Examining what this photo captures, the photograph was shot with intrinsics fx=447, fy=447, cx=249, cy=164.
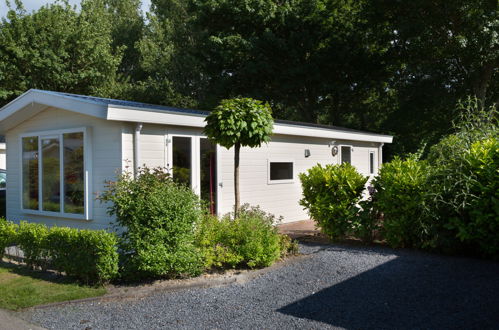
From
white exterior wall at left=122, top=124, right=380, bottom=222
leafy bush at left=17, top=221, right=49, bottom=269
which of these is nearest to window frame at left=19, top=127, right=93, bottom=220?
white exterior wall at left=122, top=124, right=380, bottom=222

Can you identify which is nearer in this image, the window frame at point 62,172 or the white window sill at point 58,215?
the window frame at point 62,172

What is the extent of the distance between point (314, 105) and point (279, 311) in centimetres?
1869

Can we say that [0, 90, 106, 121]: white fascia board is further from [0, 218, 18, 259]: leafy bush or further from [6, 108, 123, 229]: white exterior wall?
[0, 218, 18, 259]: leafy bush

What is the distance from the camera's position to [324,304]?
4.84 metres

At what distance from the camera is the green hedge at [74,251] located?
5.52 metres

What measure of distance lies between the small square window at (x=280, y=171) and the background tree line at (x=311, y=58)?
939 centimetres

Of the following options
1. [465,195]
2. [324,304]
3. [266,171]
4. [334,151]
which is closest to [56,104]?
[266,171]

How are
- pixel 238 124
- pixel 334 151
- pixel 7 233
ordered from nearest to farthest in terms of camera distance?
pixel 7 233
pixel 238 124
pixel 334 151

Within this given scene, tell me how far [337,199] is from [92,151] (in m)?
4.44

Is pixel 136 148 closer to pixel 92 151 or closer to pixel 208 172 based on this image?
pixel 92 151

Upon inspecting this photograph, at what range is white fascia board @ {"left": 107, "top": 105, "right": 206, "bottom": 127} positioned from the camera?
23.1 feet

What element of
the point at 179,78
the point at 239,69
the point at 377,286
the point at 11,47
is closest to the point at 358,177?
the point at 377,286

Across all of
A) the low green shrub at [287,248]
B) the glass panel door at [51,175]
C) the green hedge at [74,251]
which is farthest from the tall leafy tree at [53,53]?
the low green shrub at [287,248]

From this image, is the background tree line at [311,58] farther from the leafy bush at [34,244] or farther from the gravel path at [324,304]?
the leafy bush at [34,244]
